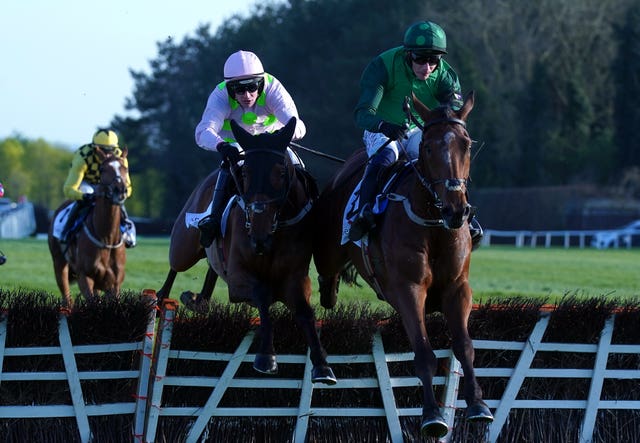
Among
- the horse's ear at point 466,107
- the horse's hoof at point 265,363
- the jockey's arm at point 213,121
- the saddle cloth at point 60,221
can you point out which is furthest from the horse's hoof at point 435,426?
the saddle cloth at point 60,221

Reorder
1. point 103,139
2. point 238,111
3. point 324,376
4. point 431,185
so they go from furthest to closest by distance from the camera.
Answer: point 103,139, point 238,111, point 324,376, point 431,185

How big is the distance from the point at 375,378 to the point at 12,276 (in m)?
14.8

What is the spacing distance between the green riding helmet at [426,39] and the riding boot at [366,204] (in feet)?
3.01

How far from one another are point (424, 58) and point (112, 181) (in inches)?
242

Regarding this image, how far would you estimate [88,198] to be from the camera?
1417 cm

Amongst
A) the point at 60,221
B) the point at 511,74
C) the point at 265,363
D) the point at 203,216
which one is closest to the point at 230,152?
the point at 203,216

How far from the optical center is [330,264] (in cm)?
898

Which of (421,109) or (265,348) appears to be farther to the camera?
(265,348)

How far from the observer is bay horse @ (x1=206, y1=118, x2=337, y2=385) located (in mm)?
7766

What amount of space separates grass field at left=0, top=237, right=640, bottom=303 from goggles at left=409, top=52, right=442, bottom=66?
657 cm

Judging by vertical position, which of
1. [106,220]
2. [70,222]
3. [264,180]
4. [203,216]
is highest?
[264,180]

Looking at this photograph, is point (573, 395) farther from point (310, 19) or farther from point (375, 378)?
point (310, 19)

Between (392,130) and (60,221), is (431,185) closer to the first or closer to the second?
(392,130)

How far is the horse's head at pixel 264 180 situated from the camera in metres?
7.77
